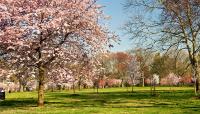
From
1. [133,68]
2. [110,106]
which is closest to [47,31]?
[110,106]

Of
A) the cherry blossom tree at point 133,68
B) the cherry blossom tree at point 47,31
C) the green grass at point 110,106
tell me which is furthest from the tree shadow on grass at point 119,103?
the cherry blossom tree at point 133,68

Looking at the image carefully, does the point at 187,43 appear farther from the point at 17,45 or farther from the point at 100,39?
the point at 17,45

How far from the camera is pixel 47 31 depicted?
106 feet

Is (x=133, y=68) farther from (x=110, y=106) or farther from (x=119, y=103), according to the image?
(x=110, y=106)

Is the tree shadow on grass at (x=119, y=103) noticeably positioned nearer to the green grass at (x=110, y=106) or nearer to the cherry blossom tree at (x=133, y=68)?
the green grass at (x=110, y=106)

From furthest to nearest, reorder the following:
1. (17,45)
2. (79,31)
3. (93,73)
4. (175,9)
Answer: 1. (175,9)
2. (93,73)
3. (79,31)
4. (17,45)

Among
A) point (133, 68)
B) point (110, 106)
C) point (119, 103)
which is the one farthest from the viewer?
point (133, 68)

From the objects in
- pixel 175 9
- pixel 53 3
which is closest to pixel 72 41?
pixel 53 3

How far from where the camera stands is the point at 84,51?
112 ft

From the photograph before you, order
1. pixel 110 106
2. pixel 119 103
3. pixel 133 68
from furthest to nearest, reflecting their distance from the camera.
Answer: pixel 133 68 → pixel 119 103 → pixel 110 106

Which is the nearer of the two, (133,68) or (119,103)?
(119,103)

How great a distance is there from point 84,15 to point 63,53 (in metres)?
3.53

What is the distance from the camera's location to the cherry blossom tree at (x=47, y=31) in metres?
30.7

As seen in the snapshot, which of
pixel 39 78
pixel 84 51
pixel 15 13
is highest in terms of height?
pixel 15 13
